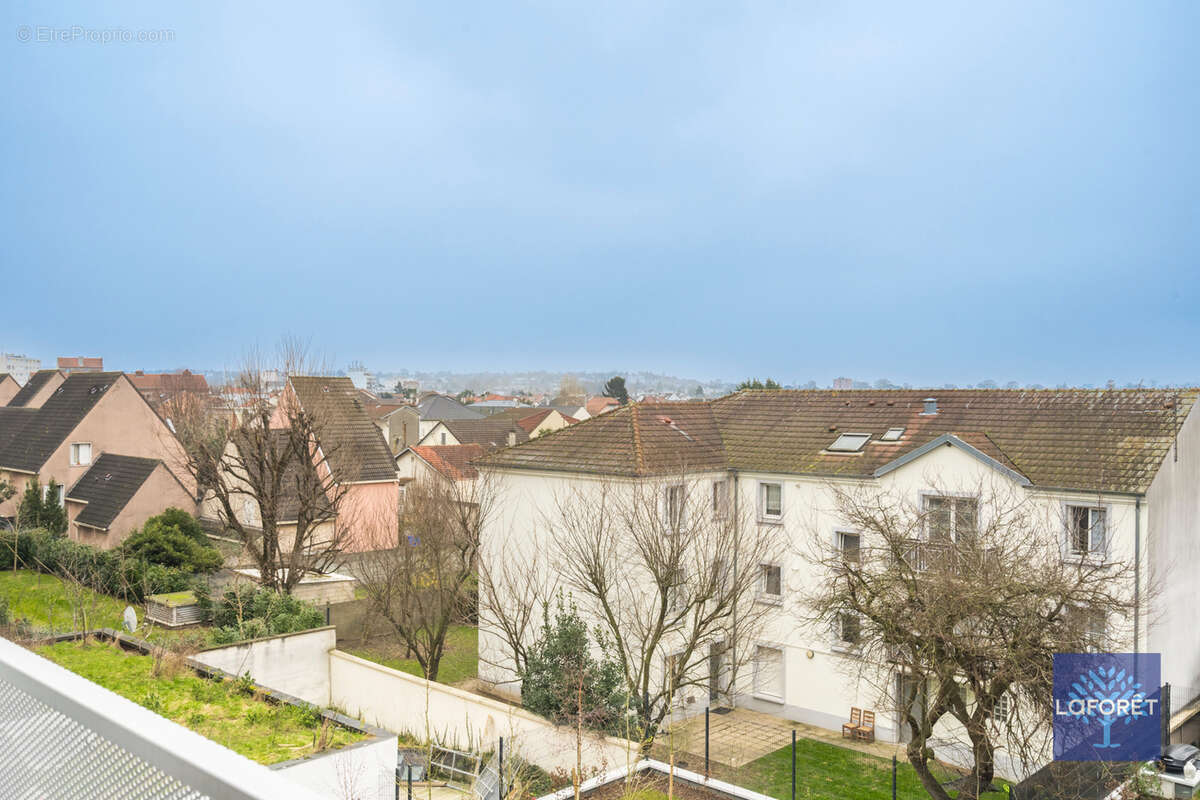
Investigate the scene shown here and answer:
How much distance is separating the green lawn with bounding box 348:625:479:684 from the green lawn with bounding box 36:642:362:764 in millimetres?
8176

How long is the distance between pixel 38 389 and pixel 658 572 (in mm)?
38589

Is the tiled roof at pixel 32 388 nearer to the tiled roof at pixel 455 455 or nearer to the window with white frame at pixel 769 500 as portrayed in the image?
the tiled roof at pixel 455 455

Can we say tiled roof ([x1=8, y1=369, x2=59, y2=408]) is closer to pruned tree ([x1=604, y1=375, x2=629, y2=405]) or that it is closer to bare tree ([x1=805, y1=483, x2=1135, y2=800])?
bare tree ([x1=805, y1=483, x2=1135, y2=800])

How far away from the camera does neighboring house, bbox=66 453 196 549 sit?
89.3ft

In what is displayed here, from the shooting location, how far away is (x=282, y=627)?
19.0 meters

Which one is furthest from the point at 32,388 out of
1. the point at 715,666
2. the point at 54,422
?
the point at 715,666

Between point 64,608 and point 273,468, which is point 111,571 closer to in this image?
point 64,608

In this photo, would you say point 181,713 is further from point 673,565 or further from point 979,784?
point 979,784

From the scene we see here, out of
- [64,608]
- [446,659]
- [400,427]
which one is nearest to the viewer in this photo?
[64,608]

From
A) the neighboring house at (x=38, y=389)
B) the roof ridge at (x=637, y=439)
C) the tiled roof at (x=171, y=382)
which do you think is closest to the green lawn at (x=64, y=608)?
the roof ridge at (x=637, y=439)

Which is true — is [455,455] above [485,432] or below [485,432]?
below

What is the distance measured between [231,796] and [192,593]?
21.9 meters

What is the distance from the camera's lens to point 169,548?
23141 millimetres

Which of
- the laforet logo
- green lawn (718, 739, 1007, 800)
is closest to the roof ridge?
green lawn (718, 739, 1007, 800)
